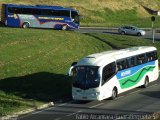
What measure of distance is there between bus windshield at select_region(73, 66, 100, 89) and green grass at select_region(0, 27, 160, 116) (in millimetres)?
2462

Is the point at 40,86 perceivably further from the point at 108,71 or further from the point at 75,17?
the point at 75,17

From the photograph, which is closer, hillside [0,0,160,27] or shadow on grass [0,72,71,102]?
shadow on grass [0,72,71,102]

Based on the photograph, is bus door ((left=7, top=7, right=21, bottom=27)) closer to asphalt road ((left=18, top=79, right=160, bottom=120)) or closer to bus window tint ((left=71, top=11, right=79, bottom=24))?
bus window tint ((left=71, top=11, right=79, bottom=24))

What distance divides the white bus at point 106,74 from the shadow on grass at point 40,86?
2.05m

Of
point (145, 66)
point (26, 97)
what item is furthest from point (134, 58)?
point (26, 97)

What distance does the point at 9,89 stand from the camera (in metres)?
31.7

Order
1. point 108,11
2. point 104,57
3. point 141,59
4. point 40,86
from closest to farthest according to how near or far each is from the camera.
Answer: point 104,57 → point 40,86 → point 141,59 → point 108,11

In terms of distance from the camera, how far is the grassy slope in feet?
99.3

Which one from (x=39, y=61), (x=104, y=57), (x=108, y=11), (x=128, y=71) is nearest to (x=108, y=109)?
(x=104, y=57)

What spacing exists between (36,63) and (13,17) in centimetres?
2488

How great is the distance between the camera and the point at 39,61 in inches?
1598

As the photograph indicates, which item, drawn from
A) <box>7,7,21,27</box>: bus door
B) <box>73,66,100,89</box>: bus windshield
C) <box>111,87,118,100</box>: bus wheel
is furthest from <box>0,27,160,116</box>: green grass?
<box>7,7,21,27</box>: bus door

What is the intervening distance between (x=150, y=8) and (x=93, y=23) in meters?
24.5

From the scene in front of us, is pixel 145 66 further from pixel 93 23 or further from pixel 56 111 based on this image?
pixel 93 23
